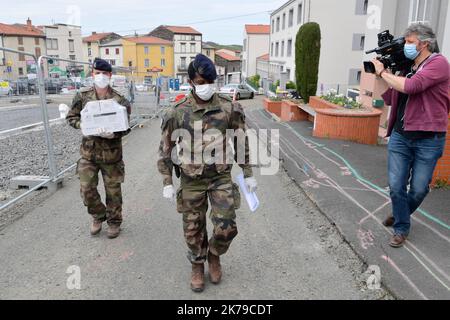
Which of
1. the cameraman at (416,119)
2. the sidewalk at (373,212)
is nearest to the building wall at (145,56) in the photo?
the sidewalk at (373,212)

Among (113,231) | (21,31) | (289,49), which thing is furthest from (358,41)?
(21,31)

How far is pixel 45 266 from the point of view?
374cm

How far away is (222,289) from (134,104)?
496 inches

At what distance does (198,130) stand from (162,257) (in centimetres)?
147

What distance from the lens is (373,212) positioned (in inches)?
187

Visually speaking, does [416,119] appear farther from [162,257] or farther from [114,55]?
[114,55]

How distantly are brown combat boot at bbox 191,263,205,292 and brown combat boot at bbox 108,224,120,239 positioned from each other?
1451mm

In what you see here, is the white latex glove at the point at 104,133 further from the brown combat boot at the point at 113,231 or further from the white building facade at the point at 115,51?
the white building facade at the point at 115,51

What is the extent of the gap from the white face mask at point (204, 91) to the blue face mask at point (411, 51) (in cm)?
184

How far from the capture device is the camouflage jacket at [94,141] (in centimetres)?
429

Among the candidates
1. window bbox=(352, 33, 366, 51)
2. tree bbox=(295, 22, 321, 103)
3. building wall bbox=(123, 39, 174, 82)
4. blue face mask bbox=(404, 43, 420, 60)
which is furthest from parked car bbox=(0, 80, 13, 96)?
building wall bbox=(123, 39, 174, 82)
